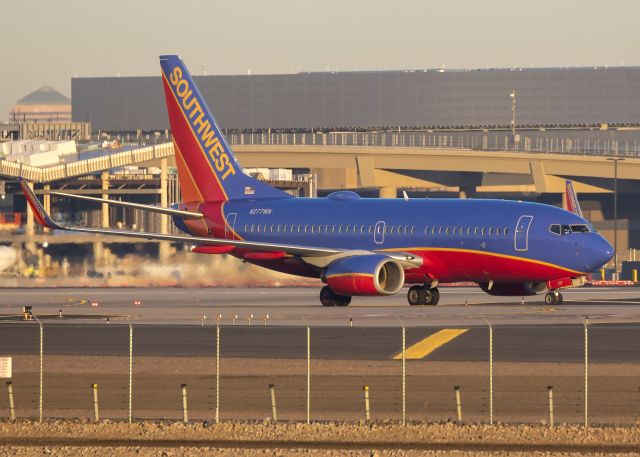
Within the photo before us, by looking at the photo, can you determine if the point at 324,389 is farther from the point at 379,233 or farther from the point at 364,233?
the point at 364,233

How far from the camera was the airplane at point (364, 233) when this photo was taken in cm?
5694

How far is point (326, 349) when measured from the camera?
1668 inches

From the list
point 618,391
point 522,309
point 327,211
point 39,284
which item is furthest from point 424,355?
point 39,284

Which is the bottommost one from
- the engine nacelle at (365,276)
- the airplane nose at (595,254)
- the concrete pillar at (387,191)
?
the engine nacelle at (365,276)

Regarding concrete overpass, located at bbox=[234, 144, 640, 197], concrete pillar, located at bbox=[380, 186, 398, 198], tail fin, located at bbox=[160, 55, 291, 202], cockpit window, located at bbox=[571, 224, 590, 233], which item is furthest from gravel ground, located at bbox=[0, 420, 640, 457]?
concrete pillar, located at bbox=[380, 186, 398, 198]

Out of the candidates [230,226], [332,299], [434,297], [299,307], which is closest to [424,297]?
[434,297]

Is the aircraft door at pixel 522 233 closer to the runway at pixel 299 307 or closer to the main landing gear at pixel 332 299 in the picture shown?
the runway at pixel 299 307

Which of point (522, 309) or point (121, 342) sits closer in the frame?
point (121, 342)

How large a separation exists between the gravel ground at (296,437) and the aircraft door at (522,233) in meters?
28.5

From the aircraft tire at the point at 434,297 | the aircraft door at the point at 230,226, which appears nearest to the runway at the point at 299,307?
the aircraft tire at the point at 434,297

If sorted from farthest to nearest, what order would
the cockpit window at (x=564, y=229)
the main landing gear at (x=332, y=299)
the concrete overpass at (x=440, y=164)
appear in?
the concrete overpass at (x=440, y=164)
the main landing gear at (x=332, y=299)
the cockpit window at (x=564, y=229)

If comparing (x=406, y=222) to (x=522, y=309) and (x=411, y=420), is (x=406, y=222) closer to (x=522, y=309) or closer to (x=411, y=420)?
(x=522, y=309)

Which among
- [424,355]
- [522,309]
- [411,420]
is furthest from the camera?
[522,309]

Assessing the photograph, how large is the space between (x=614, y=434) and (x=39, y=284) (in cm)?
5202
